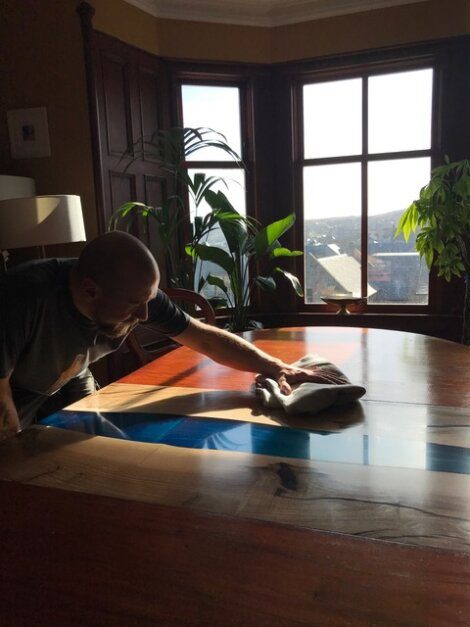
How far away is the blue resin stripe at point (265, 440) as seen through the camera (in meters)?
0.86

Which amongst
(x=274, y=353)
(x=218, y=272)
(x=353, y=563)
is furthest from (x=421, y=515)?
(x=218, y=272)

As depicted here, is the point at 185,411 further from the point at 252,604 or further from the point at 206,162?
the point at 206,162

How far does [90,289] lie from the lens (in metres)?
1.21

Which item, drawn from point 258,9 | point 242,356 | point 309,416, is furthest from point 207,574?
point 258,9

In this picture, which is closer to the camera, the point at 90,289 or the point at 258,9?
the point at 90,289

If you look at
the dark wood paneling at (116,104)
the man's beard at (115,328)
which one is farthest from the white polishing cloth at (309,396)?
the dark wood paneling at (116,104)

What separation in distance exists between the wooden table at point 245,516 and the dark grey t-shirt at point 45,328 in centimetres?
22

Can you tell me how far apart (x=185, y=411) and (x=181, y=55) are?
2.92 m

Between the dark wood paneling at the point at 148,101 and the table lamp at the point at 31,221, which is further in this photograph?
the dark wood paneling at the point at 148,101

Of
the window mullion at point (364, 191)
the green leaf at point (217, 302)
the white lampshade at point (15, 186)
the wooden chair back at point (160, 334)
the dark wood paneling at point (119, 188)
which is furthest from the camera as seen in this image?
the window mullion at point (364, 191)

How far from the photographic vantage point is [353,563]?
0.57 m

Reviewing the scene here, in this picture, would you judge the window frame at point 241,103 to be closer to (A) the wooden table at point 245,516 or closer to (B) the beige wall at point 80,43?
(B) the beige wall at point 80,43

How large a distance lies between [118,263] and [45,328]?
0.31 m

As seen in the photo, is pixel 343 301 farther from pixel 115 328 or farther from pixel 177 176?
pixel 115 328
